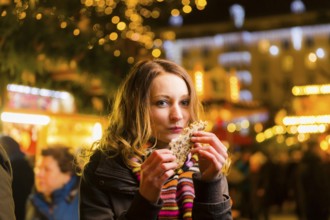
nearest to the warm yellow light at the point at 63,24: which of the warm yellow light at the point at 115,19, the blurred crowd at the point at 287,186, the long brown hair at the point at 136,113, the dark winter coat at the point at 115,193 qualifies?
the warm yellow light at the point at 115,19

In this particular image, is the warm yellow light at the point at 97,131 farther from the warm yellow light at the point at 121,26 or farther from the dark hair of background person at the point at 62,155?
the warm yellow light at the point at 121,26

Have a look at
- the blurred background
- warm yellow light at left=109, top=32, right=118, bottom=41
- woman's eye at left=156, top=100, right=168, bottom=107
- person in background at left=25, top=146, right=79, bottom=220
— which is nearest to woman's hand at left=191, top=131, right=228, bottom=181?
woman's eye at left=156, top=100, right=168, bottom=107

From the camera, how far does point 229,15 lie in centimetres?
7525

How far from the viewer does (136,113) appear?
2.36 metres

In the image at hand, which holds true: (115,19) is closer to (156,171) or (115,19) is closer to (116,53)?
(116,53)

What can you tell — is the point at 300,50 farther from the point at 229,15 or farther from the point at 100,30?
the point at 100,30

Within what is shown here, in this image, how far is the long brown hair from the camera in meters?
2.32

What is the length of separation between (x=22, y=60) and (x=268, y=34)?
73.8 meters

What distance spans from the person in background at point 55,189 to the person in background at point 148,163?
2705mm

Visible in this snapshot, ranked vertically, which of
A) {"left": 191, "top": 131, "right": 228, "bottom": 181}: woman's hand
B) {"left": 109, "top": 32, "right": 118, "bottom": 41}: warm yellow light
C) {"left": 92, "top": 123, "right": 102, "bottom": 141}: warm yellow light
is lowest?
{"left": 191, "top": 131, "right": 228, "bottom": 181}: woman's hand

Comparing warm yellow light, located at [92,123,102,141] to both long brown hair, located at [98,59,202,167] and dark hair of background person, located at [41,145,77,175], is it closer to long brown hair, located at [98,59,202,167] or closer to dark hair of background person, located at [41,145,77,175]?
dark hair of background person, located at [41,145,77,175]

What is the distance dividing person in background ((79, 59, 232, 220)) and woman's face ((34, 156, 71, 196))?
281cm

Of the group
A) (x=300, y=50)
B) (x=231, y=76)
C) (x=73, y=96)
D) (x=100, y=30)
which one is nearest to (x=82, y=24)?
(x=100, y=30)

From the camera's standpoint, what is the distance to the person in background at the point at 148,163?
2.12 m
